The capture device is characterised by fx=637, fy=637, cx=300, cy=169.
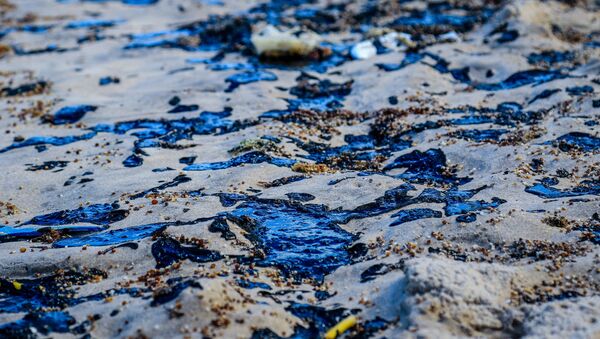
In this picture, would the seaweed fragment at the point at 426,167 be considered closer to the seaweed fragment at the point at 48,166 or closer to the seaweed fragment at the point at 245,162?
the seaweed fragment at the point at 245,162

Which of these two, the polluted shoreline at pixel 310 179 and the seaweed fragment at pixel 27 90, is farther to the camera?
the seaweed fragment at pixel 27 90

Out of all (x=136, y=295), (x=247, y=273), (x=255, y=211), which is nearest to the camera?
(x=136, y=295)

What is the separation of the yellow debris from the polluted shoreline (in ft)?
0.05

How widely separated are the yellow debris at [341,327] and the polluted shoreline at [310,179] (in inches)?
0.6

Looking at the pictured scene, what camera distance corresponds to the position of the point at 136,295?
4.56 meters

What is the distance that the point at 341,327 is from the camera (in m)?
4.16

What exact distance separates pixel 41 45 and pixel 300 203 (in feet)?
29.1

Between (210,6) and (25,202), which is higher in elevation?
(210,6)

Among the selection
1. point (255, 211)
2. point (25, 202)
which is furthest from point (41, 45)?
point (255, 211)

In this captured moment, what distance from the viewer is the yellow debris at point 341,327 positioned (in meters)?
4.11

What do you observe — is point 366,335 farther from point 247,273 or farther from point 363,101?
point 363,101

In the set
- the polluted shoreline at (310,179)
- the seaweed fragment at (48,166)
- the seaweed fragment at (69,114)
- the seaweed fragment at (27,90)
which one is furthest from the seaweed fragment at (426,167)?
the seaweed fragment at (27,90)

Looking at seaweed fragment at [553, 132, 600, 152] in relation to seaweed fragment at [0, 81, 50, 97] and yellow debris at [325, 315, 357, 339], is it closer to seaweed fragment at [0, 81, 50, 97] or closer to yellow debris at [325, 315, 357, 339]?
yellow debris at [325, 315, 357, 339]

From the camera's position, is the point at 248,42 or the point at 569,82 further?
the point at 248,42
